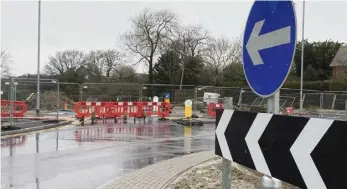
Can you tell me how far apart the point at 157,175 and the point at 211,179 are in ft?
3.85

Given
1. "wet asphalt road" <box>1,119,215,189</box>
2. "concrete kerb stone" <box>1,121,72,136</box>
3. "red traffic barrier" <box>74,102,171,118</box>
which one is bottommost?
"wet asphalt road" <box>1,119,215,189</box>

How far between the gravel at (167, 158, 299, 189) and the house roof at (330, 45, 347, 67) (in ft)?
184

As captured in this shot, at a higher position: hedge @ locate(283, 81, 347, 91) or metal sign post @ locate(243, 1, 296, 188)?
hedge @ locate(283, 81, 347, 91)

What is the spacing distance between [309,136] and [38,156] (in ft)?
31.9

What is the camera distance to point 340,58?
62.6 meters

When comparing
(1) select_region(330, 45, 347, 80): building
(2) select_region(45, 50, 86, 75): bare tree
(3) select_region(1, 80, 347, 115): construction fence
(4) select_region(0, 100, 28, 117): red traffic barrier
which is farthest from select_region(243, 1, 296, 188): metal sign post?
(2) select_region(45, 50, 86, 75): bare tree

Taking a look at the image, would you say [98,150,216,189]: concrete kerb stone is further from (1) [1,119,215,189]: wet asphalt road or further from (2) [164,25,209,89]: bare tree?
(2) [164,25,209,89]: bare tree

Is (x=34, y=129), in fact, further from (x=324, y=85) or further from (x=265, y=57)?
(x=324, y=85)

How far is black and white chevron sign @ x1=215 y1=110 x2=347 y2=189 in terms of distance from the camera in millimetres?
2391

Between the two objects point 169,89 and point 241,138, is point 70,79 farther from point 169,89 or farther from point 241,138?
point 241,138

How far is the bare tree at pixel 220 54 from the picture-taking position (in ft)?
217

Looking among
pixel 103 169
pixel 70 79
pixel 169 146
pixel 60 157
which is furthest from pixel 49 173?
pixel 70 79

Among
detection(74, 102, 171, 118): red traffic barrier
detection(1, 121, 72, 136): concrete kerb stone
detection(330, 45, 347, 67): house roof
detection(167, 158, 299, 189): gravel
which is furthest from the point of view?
detection(330, 45, 347, 67): house roof

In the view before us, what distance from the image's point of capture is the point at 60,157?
11086 millimetres
